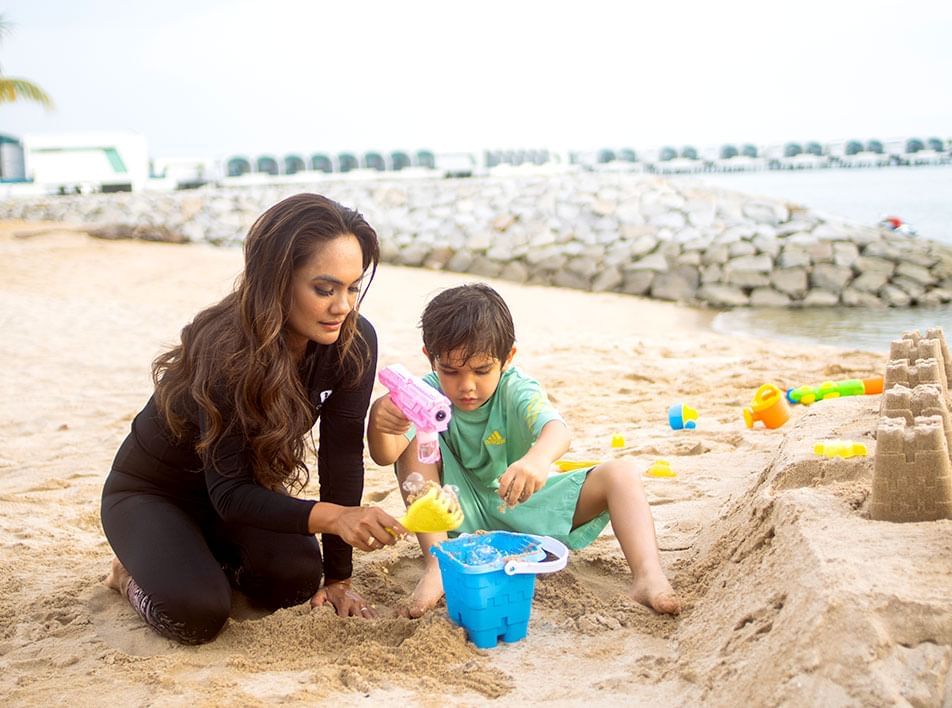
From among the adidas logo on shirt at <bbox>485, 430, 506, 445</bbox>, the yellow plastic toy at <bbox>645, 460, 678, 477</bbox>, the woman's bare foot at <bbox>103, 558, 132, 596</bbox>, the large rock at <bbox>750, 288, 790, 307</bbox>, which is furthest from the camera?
the large rock at <bbox>750, 288, 790, 307</bbox>

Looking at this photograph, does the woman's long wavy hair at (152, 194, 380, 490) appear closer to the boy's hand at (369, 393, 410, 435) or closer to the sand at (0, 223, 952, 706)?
the boy's hand at (369, 393, 410, 435)

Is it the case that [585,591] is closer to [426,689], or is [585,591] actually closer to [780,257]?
[426,689]

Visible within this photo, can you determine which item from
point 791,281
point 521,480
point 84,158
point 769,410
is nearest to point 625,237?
point 791,281

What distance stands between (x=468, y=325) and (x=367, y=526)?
75 cm

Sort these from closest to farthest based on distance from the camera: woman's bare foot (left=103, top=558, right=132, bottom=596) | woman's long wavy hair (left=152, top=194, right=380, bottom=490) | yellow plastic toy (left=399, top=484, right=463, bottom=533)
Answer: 1. yellow plastic toy (left=399, top=484, right=463, bottom=533)
2. woman's long wavy hair (left=152, top=194, right=380, bottom=490)
3. woman's bare foot (left=103, top=558, right=132, bottom=596)

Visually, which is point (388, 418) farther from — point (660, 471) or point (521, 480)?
point (660, 471)

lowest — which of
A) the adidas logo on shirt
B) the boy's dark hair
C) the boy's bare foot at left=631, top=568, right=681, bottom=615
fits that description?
the boy's bare foot at left=631, top=568, right=681, bottom=615

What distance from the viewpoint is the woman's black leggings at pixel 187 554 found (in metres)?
2.73

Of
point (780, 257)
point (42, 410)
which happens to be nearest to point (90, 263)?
point (42, 410)

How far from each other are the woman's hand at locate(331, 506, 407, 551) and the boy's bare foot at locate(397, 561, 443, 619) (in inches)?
15.8

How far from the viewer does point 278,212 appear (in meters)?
2.71

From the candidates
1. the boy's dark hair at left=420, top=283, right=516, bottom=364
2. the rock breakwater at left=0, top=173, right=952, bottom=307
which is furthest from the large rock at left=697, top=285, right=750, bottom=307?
the boy's dark hair at left=420, top=283, right=516, bottom=364

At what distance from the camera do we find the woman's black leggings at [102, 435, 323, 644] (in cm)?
273

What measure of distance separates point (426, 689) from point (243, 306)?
3.83 feet
